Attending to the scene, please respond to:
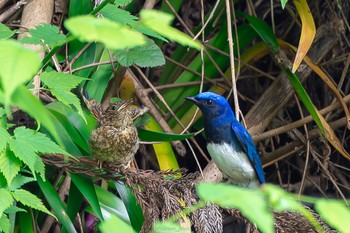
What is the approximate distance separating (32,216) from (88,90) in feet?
2.22

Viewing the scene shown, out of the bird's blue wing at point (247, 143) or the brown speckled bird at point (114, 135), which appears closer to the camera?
the brown speckled bird at point (114, 135)

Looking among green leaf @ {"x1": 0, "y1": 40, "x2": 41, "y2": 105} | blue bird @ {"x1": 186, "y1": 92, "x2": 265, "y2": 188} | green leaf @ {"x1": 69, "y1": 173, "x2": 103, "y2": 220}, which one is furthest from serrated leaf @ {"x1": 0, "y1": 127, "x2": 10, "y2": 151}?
green leaf @ {"x1": 0, "y1": 40, "x2": 41, "y2": 105}

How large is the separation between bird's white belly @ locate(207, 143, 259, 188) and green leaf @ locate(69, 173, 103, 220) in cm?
76

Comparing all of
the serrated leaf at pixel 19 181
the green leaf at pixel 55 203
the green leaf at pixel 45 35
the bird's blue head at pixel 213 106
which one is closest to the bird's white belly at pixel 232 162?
the bird's blue head at pixel 213 106

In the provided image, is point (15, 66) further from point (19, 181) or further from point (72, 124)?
point (72, 124)

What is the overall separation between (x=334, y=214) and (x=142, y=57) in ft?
7.77

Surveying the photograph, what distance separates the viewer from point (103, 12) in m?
2.42

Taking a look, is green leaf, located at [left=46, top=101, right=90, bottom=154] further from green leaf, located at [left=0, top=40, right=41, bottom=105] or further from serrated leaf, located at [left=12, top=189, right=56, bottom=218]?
green leaf, located at [left=0, top=40, right=41, bottom=105]

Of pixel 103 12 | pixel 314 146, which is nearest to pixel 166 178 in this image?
pixel 103 12

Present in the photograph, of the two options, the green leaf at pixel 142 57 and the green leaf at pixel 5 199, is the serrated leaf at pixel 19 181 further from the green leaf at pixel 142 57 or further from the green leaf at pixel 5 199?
the green leaf at pixel 142 57

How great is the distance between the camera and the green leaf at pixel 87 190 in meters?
2.99

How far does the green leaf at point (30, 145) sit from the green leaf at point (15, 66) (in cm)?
150

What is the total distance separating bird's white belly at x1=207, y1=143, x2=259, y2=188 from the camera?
3.56m

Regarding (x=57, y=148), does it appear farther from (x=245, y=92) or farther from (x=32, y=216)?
(x=245, y=92)
